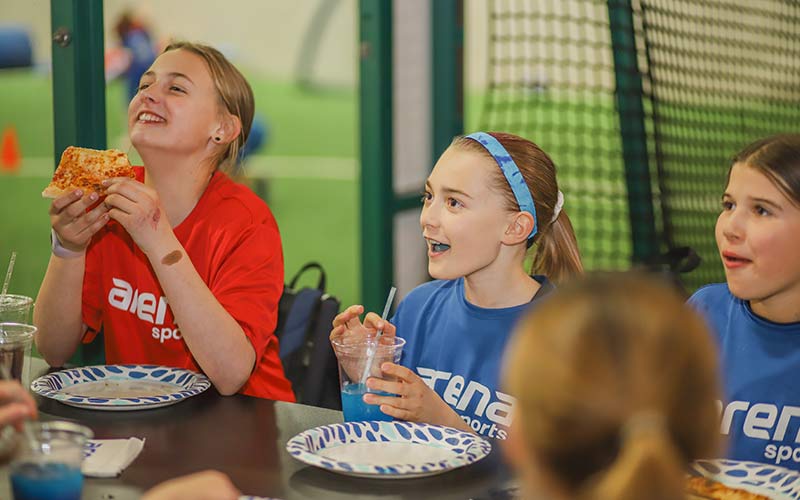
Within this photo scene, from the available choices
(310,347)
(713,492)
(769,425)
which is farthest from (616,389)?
(310,347)

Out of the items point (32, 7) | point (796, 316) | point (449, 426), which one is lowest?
point (449, 426)

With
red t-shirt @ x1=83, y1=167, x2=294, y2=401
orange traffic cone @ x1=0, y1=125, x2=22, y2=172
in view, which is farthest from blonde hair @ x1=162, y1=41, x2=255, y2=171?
orange traffic cone @ x1=0, y1=125, x2=22, y2=172

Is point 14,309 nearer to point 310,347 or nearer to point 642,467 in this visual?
point 310,347

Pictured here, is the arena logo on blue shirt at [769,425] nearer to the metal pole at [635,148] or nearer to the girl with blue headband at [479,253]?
the girl with blue headband at [479,253]

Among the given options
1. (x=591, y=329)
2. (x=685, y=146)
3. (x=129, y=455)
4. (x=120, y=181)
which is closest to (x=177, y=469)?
(x=129, y=455)

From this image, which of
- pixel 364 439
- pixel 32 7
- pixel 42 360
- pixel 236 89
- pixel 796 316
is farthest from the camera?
pixel 32 7

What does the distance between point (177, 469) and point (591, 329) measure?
816 millimetres

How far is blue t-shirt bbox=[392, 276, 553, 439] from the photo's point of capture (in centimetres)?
199

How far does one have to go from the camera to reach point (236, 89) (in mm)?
2412

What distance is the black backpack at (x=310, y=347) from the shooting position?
2443 millimetres

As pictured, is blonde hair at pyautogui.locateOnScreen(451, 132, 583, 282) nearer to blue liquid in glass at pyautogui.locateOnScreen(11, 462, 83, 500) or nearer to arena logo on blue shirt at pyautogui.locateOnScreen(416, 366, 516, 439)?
arena logo on blue shirt at pyautogui.locateOnScreen(416, 366, 516, 439)

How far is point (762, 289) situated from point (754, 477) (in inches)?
21.4

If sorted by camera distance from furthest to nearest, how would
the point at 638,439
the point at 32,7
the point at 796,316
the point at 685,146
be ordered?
the point at 685,146, the point at 32,7, the point at 796,316, the point at 638,439

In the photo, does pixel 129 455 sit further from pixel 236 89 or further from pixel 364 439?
pixel 236 89
